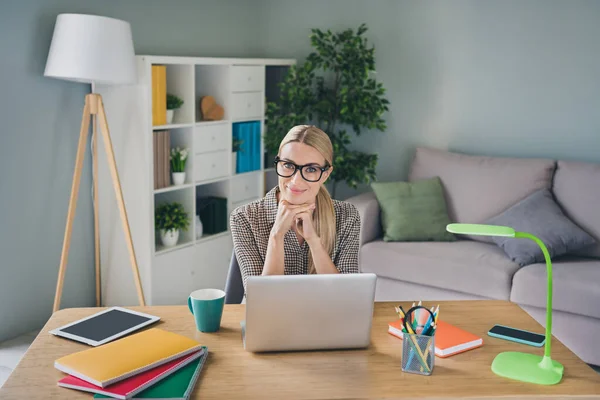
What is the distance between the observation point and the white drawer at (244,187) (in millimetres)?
4495

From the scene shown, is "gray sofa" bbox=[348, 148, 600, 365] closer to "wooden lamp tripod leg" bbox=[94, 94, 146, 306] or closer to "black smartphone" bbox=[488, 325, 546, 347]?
"wooden lamp tripod leg" bbox=[94, 94, 146, 306]

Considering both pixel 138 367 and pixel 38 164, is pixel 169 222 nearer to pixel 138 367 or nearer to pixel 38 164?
pixel 38 164

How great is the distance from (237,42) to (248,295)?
3.56m

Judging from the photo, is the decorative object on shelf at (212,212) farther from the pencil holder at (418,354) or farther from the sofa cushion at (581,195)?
the pencil holder at (418,354)

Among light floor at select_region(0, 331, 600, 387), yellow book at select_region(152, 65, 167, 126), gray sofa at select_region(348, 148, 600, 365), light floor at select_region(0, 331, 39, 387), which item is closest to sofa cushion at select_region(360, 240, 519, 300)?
gray sofa at select_region(348, 148, 600, 365)

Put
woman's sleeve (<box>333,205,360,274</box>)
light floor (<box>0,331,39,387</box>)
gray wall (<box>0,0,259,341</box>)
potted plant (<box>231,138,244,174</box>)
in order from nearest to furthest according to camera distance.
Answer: woman's sleeve (<box>333,205,360,274</box>) → light floor (<box>0,331,39,387</box>) → gray wall (<box>0,0,259,341</box>) → potted plant (<box>231,138,244,174</box>)

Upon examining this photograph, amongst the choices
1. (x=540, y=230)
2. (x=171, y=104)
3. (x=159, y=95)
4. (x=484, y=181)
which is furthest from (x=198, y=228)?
(x=540, y=230)

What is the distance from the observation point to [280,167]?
6.79 feet

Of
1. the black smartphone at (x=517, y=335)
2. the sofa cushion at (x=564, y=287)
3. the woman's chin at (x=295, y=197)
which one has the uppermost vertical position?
the woman's chin at (x=295, y=197)

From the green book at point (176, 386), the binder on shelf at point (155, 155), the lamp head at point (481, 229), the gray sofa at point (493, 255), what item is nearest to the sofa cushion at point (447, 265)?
the gray sofa at point (493, 255)

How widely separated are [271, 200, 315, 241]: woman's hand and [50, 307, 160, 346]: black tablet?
1.50ft

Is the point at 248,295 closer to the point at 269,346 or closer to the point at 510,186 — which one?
the point at 269,346

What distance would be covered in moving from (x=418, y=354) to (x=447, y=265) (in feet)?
6.93

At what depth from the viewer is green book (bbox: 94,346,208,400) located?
1.41 meters
